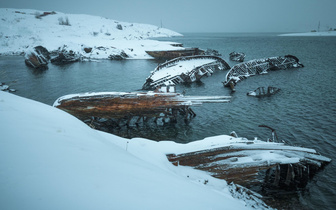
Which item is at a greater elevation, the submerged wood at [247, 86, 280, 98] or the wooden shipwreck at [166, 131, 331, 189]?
the submerged wood at [247, 86, 280, 98]

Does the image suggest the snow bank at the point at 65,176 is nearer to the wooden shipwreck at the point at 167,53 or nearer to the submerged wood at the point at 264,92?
the submerged wood at the point at 264,92

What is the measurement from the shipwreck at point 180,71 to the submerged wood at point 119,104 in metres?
11.3

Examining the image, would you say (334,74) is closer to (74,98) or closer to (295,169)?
(295,169)

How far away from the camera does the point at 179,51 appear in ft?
186

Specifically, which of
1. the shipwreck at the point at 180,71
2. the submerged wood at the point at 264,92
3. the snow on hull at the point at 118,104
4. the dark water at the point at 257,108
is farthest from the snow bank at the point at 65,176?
the shipwreck at the point at 180,71

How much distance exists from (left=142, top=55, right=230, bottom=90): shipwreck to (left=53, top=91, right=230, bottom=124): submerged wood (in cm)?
1135

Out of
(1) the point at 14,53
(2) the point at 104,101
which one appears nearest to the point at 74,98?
(2) the point at 104,101

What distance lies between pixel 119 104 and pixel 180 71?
1986 centimetres

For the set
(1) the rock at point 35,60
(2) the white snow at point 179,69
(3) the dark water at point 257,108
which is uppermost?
(1) the rock at point 35,60

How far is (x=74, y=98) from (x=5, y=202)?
45.7 feet

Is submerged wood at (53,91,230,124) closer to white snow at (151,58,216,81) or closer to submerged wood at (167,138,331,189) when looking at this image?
submerged wood at (167,138,331,189)

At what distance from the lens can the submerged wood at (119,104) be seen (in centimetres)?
1402

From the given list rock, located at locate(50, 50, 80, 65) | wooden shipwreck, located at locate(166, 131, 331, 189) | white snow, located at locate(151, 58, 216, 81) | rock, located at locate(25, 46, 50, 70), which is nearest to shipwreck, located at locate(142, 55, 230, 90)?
white snow, located at locate(151, 58, 216, 81)

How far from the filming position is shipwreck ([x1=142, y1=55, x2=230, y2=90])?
27777mm
